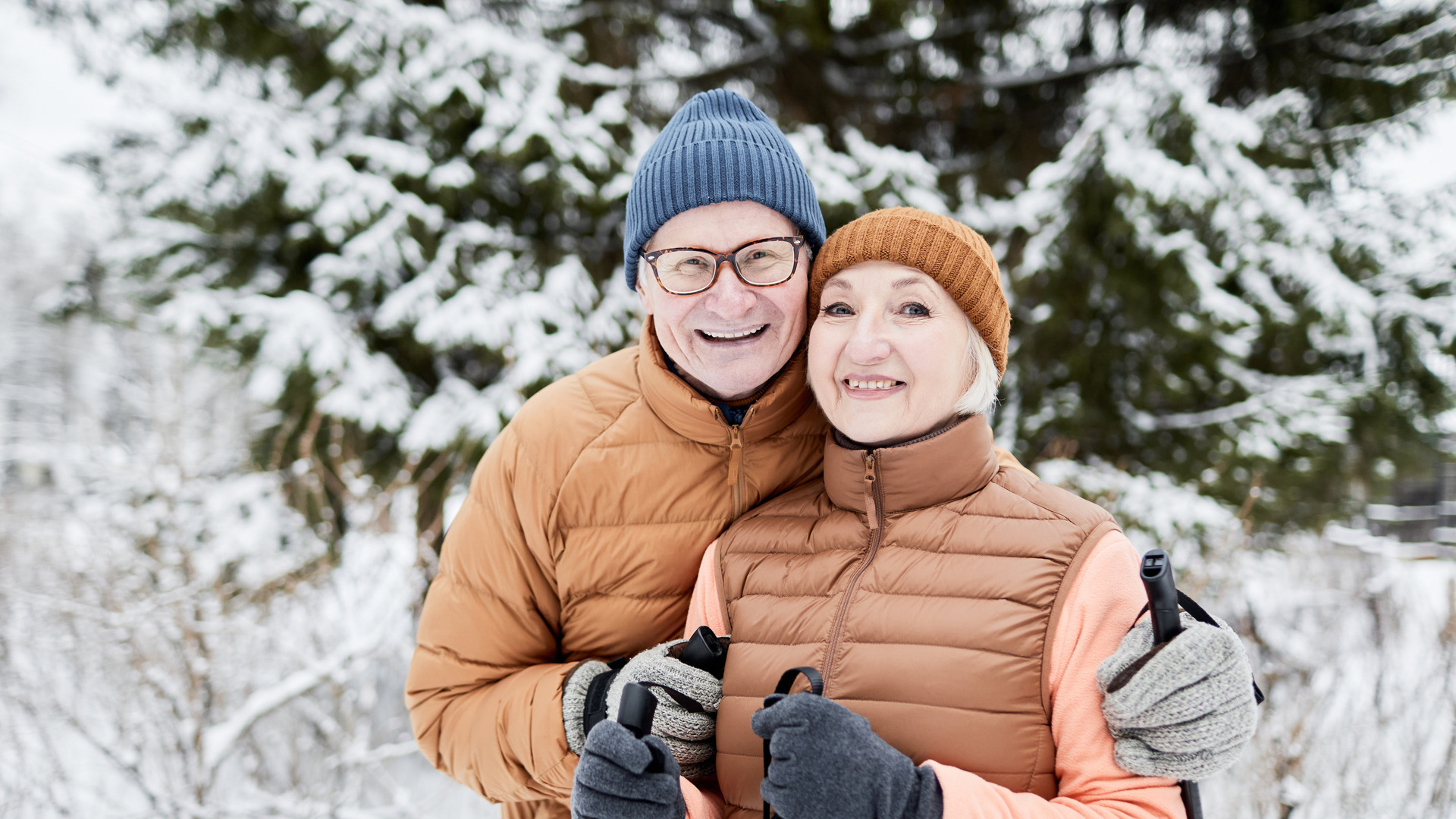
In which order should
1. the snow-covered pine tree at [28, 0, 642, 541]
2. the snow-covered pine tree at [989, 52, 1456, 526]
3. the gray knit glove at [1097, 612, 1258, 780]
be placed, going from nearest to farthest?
1. the gray knit glove at [1097, 612, 1258, 780]
2. the snow-covered pine tree at [989, 52, 1456, 526]
3. the snow-covered pine tree at [28, 0, 642, 541]

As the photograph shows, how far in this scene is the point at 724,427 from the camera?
1760 millimetres

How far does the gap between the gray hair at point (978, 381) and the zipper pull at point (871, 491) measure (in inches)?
8.4

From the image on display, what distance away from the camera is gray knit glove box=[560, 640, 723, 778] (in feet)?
4.86

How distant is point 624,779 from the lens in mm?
1230

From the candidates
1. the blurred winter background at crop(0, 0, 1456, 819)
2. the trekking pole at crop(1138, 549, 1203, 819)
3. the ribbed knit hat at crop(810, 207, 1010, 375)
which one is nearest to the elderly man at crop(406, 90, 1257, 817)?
the ribbed knit hat at crop(810, 207, 1010, 375)

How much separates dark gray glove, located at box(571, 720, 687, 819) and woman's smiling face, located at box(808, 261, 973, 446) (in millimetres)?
714

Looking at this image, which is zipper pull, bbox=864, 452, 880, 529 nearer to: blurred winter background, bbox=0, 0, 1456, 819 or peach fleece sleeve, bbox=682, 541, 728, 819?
peach fleece sleeve, bbox=682, 541, 728, 819

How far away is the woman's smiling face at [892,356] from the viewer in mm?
1478

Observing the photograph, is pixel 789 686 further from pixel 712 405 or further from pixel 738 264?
pixel 738 264

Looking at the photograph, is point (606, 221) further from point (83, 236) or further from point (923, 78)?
point (83, 236)

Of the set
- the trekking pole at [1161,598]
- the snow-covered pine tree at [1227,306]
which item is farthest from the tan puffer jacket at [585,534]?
the snow-covered pine tree at [1227,306]

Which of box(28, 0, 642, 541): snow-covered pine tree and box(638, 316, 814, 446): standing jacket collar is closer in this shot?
box(638, 316, 814, 446): standing jacket collar

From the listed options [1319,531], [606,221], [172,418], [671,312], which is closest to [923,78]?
[606,221]

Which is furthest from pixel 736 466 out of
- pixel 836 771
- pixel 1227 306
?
pixel 1227 306
